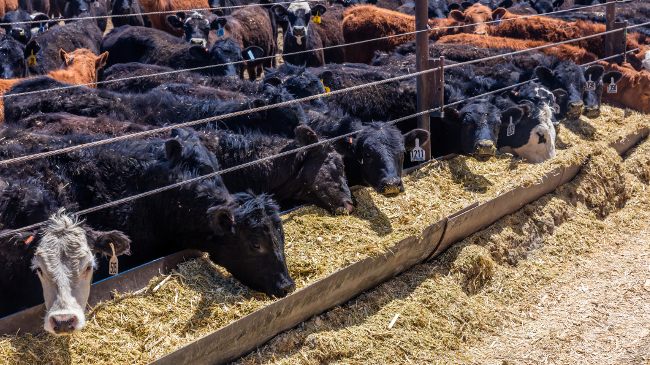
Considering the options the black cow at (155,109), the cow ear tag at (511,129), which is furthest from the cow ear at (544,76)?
the black cow at (155,109)

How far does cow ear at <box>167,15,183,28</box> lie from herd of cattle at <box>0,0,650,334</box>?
178 cm

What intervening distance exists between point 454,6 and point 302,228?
15.2 meters

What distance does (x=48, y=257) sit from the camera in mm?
3188

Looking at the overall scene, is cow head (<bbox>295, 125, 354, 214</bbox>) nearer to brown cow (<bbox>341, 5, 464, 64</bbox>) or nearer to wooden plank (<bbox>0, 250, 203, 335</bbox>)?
wooden plank (<bbox>0, 250, 203, 335</bbox>)

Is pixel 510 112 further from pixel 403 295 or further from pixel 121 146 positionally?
pixel 121 146

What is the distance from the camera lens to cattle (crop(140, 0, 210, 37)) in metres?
13.5

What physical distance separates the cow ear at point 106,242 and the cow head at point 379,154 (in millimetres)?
2396

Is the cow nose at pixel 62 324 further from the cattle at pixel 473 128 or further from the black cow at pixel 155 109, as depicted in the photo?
the cattle at pixel 473 128

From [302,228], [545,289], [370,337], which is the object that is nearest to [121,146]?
[302,228]

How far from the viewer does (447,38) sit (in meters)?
10.7

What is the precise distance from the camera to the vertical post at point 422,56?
602 centimetres

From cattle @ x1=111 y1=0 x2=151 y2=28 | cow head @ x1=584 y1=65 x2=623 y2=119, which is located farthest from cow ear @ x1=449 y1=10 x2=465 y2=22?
cattle @ x1=111 y1=0 x2=151 y2=28

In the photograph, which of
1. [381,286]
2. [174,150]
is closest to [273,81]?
[174,150]

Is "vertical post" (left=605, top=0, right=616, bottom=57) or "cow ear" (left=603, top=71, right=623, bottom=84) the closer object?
"cow ear" (left=603, top=71, right=623, bottom=84)
